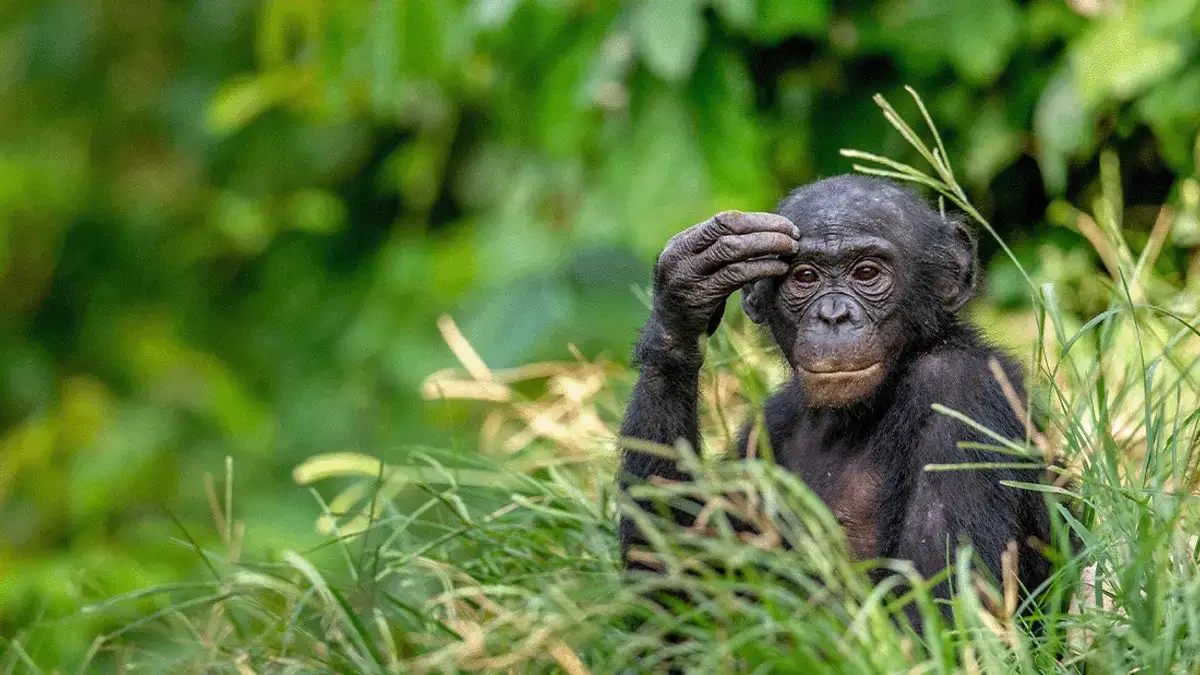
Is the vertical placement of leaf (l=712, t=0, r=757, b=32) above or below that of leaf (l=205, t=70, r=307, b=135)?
above

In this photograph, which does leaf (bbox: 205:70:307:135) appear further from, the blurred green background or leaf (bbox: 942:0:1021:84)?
leaf (bbox: 942:0:1021:84)

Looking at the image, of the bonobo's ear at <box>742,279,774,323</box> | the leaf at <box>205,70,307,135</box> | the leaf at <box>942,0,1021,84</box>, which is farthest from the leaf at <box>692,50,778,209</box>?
the leaf at <box>205,70,307,135</box>

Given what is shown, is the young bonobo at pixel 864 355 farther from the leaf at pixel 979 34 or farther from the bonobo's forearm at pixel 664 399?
the leaf at pixel 979 34

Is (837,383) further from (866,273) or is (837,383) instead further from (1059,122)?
(1059,122)

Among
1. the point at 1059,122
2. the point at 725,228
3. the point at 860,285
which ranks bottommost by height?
the point at 860,285

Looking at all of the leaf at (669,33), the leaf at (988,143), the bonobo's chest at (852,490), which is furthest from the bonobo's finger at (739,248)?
the leaf at (988,143)

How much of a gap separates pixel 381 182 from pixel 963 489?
599cm

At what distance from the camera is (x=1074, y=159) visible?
600 cm

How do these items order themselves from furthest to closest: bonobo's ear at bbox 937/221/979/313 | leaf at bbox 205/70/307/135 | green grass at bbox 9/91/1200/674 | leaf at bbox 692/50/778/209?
1. leaf at bbox 205/70/307/135
2. leaf at bbox 692/50/778/209
3. bonobo's ear at bbox 937/221/979/313
4. green grass at bbox 9/91/1200/674

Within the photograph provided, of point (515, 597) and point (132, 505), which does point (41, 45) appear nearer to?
point (132, 505)

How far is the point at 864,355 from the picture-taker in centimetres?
343

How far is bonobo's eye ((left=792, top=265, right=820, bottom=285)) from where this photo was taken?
3.56 m

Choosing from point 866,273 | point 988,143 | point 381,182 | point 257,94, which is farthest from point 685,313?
point 381,182

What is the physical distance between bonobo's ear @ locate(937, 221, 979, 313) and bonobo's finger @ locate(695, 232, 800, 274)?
1.60 feet
